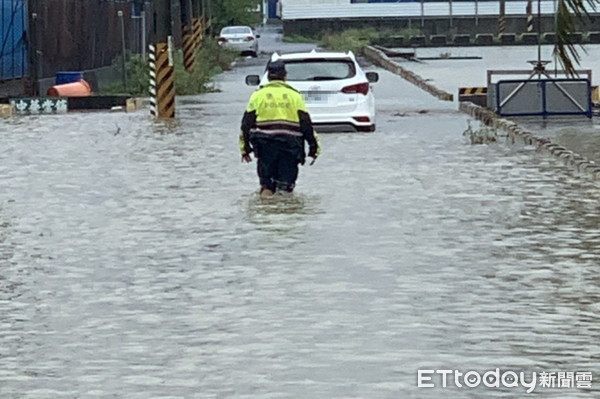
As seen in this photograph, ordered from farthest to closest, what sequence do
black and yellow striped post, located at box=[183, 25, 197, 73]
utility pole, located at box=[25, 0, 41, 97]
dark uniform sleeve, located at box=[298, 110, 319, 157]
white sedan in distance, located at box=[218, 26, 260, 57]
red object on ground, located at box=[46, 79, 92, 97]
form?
white sedan in distance, located at box=[218, 26, 260, 57] → black and yellow striped post, located at box=[183, 25, 197, 73] → utility pole, located at box=[25, 0, 41, 97] → red object on ground, located at box=[46, 79, 92, 97] → dark uniform sleeve, located at box=[298, 110, 319, 157]

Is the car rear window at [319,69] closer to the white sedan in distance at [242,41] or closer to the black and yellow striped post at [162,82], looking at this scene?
the black and yellow striped post at [162,82]

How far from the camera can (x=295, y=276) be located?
43.0ft

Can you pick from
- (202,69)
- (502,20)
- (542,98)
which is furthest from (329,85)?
(502,20)

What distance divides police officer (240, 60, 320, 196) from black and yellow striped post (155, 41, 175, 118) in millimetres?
15883

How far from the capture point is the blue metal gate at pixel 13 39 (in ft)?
130

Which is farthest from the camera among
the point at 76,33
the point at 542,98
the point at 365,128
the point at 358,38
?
the point at 358,38

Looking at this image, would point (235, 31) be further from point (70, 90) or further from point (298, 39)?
point (70, 90)

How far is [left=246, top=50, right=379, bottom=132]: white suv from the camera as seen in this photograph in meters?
27.8

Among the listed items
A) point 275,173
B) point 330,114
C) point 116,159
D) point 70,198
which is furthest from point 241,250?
point 330,114

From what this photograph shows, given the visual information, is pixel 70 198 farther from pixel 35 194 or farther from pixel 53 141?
pixel 53 141

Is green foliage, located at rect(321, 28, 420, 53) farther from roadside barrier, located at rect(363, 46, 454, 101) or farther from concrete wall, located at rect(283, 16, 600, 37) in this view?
concrete wall, located at rect(283, 16, 600, 37)

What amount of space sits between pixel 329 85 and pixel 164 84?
284 inches

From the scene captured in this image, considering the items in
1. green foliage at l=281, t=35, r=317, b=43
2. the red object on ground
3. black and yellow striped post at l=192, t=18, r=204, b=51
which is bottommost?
green foliage at l=281, t=35, r=317, b=43

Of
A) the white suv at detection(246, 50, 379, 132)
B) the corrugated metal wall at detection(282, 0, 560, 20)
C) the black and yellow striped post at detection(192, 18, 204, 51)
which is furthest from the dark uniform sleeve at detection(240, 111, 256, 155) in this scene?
the corrugated metal wall at detection(282, 0, 560, 20)
